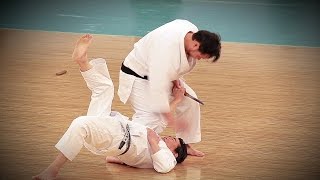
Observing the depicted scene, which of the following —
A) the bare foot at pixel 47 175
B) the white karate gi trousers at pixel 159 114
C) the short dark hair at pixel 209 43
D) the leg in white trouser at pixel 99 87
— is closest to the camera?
the bare foot at pixel 47 175

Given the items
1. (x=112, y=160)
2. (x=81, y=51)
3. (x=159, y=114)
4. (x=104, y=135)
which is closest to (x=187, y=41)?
(x=159, y=114)

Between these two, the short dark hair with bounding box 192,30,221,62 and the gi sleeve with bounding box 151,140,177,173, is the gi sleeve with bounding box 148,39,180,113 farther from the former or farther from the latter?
the gi sleeve with bounding box 151,140,177,173

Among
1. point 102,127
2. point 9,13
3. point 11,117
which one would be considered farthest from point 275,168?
point 9,13

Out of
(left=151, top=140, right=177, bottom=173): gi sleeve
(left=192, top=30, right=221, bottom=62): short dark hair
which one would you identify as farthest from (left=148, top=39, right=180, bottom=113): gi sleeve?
(left=151, top=140, right=177, bottom=173): gi sleeve

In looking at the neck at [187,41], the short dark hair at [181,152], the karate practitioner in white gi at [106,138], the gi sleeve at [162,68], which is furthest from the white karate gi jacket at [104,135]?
the neck at [187,41]

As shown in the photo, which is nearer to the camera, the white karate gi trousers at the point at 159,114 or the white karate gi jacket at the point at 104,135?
the white karate gi jacket at the point at 104,135

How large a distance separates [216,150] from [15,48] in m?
2.91

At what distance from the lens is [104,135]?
2.83 metres

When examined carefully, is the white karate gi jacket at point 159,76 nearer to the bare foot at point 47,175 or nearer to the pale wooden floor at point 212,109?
the pale wooden floor at point 212,109

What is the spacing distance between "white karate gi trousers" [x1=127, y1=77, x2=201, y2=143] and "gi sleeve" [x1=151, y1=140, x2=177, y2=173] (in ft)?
0.79

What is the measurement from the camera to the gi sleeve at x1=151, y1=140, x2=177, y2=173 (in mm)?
2916

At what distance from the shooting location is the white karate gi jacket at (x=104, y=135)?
9.04ft

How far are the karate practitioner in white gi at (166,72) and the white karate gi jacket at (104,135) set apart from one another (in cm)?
18

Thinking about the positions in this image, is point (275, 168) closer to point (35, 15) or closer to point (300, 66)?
point (300, 66)
